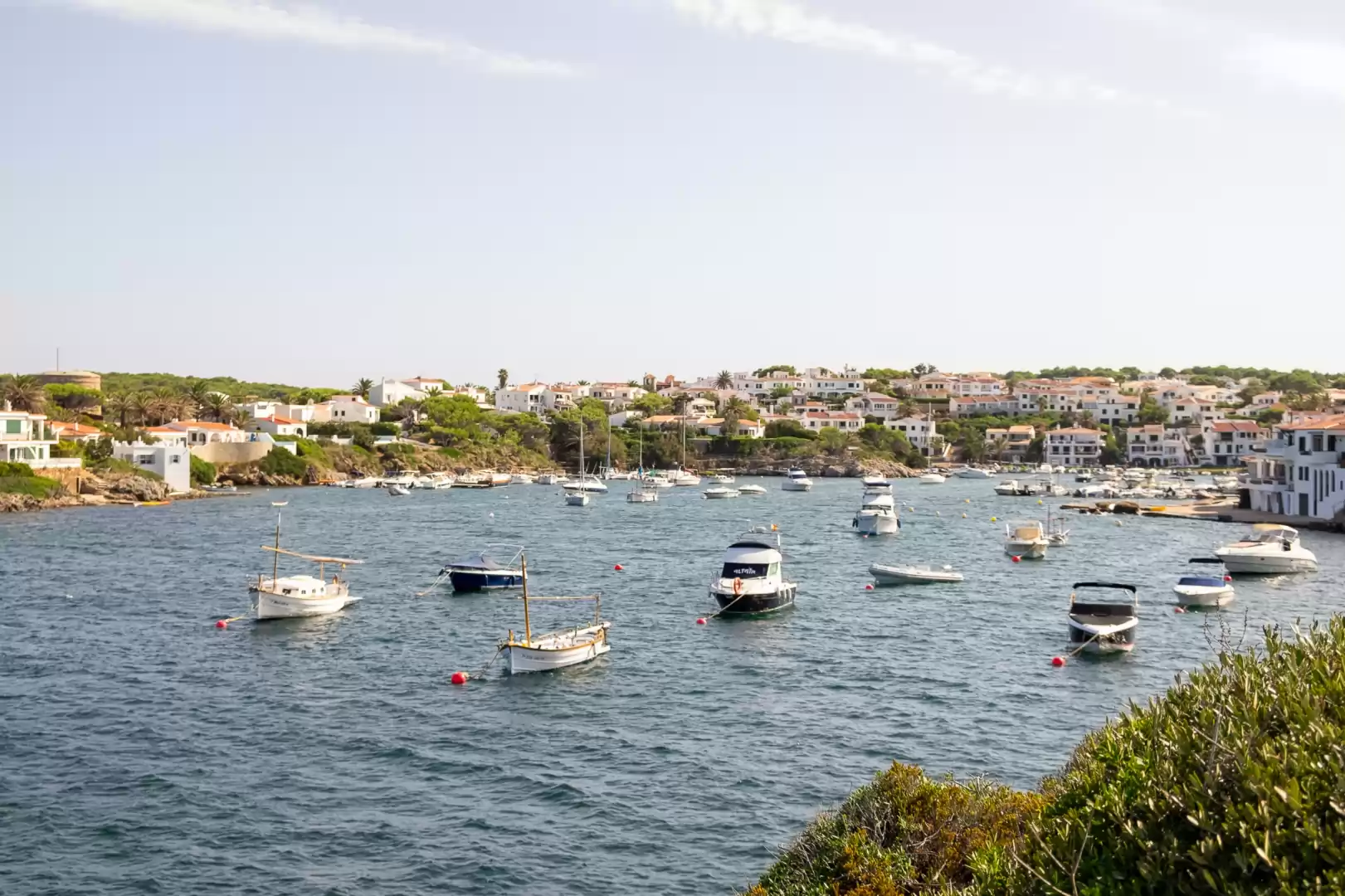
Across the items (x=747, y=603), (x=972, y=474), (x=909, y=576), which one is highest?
(x=747, y=603)

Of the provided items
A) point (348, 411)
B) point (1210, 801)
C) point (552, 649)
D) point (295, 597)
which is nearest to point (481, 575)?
point (295, 597)

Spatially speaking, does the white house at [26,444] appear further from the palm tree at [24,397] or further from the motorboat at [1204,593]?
the motorboat at [1204,593]

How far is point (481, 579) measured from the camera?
56156 millimetres

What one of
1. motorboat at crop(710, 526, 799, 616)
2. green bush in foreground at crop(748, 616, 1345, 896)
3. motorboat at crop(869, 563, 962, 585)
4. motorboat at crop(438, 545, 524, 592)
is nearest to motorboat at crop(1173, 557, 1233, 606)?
motorboat at crop(869, 563, 962, 585)

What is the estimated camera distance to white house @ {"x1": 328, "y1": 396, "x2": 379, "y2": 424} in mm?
178125

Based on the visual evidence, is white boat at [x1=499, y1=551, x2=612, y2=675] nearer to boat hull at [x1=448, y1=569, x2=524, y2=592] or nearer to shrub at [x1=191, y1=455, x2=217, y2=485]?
boat hull at [x1=448, y1=569, x2=524, y2=592]

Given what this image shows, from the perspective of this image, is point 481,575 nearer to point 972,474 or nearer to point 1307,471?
point 1307,471

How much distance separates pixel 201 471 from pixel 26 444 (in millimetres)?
24340

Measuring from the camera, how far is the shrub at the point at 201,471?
125250mm

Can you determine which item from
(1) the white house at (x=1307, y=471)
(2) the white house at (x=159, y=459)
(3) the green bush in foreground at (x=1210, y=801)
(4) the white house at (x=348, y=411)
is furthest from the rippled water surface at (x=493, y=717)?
(4) the white house at (x=348, y=411)

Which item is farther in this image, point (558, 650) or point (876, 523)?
point (876, 523)

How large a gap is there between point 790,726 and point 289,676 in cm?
1727

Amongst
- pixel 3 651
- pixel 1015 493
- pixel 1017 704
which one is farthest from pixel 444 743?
Result: pixel 1015 493

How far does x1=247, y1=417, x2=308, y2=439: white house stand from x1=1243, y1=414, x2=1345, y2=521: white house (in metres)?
118
